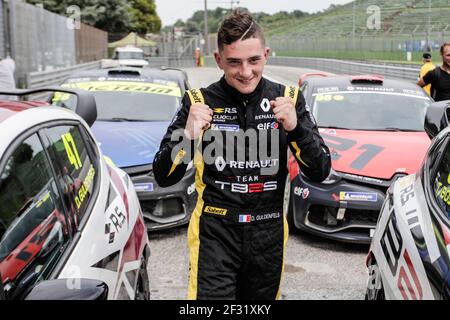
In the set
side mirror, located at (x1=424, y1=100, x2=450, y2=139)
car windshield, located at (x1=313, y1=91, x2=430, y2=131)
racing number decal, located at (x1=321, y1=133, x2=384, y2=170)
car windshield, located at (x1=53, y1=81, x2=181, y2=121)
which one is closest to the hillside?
car windshield, located at (x1=53, y1=81, x2=181, y2=121)

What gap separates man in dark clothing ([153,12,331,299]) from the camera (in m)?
2.80

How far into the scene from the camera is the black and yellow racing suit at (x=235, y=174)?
9.20ft

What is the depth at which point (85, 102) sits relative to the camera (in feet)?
14.1

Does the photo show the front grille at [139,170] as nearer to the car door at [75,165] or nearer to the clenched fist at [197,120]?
the car door at [75,165]

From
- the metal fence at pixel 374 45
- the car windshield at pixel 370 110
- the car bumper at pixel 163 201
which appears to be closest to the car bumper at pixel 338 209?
the car bumper at pixel 163 201

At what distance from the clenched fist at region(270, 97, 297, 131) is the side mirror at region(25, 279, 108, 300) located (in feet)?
3.44

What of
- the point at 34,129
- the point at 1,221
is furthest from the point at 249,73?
the point at 1,221

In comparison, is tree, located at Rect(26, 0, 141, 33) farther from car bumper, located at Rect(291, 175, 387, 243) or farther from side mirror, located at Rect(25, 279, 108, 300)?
side mirror, located at Rect(25, 279, 108, 300)

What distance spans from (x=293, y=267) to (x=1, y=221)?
3.42 m

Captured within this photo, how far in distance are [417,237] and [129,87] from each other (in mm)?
5431

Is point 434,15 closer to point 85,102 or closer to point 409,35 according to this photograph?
point 409,35

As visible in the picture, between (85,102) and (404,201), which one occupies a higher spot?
(85,102)

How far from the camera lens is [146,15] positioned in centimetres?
8475

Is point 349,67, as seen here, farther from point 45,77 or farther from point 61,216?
point 61,216
